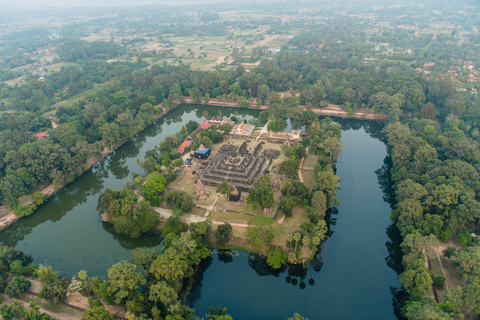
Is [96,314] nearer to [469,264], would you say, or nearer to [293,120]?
[469,264]

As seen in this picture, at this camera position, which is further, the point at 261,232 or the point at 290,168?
the point at 290,168

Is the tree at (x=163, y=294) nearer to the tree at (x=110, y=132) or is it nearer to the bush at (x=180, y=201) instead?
the bush at (x=180, y=201)

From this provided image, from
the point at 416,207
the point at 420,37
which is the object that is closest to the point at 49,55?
the point at 416,207

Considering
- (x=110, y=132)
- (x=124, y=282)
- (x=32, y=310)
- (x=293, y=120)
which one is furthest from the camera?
(x=293, y=120)

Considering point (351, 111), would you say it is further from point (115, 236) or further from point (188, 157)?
point (115, 236)

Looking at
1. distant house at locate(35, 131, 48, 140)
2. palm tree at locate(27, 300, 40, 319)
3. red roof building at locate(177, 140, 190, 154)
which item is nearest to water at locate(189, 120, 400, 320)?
palm tree at locate(27, 300, 40, 319)

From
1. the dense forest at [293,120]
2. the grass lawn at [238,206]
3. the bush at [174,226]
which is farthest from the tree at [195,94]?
the bush at [174,226]

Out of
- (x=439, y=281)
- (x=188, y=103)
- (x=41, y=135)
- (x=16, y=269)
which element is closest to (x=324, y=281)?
(x=439, y=281)
